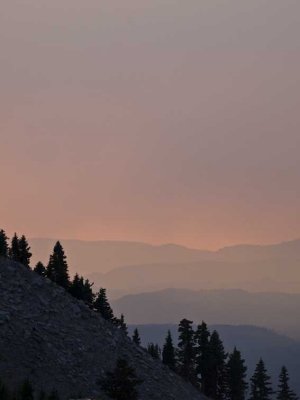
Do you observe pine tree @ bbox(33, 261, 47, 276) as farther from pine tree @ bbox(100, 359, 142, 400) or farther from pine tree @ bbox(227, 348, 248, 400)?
pine tree @ bbox(100, 359, 142, 400)

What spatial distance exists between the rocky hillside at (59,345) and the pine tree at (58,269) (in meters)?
12.3

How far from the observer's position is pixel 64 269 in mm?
109938

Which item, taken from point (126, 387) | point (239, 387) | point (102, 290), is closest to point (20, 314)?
point (126, 387)

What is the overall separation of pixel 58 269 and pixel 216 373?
32.5m

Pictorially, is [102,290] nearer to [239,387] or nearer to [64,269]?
[64,269]

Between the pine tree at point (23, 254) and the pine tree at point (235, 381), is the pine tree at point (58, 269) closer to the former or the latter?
the pine tree at point (23, 254)

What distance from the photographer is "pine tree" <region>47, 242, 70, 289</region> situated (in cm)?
10824

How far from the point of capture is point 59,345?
81.2 metres

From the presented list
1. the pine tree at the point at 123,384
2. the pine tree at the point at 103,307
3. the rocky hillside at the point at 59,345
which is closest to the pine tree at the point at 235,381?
the rocky hillside at the point at 59,345

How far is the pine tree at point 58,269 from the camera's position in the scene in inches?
4261

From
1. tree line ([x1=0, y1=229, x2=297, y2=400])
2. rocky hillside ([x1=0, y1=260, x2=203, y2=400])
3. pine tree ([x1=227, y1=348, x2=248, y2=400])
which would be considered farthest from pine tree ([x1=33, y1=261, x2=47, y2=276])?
pine tree ([x1=227, y1=348, x2=248, y2=400])

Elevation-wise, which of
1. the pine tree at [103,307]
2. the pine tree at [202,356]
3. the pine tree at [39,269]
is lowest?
the pine tree at [202,356]

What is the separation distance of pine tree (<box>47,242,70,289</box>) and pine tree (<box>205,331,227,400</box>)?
1083 inches

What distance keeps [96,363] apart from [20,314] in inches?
468
